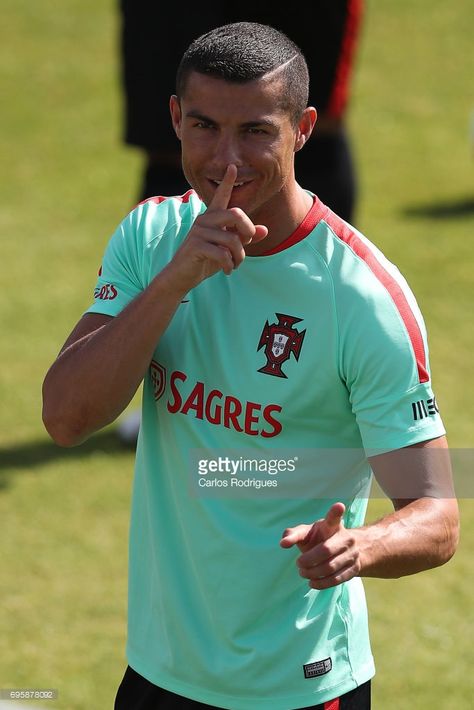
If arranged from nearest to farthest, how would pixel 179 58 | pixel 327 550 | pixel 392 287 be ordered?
pixel 327 550 → pixel 392 287 → pixel 179 58

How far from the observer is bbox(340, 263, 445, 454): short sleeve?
8.60ft

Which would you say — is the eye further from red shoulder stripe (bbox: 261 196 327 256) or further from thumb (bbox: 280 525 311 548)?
thumb (bbox: 280 525 311 548)

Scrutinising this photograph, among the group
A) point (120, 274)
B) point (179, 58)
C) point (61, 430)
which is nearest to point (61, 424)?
point (61, 430)

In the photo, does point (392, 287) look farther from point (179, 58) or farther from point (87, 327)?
point (179, 58)

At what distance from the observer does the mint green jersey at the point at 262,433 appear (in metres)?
2.67

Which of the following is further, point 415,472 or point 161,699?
point 161,699

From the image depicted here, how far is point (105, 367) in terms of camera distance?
8.97ft

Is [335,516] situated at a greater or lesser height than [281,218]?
lesser

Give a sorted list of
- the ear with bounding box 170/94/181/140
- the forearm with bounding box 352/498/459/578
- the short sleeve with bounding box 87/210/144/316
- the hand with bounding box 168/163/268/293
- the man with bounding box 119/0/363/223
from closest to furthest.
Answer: the forearm with bounding box 352/498/459/578 → the hand with bounding box 168/163/268/293 → the ear with bounding box 170/94/181/140 → the short sleeve with bounding box 87/210/144/316 → the man with bounding box 119/0/363/223

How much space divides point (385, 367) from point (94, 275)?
19.9 ft

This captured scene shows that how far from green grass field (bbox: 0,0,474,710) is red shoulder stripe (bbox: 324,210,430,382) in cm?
210

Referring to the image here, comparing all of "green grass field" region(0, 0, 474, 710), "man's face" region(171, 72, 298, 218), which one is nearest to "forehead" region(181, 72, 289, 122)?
"man's face" region(171, 72, 298, 218)

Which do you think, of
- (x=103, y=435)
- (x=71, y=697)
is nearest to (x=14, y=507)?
(x=103, y=435)
